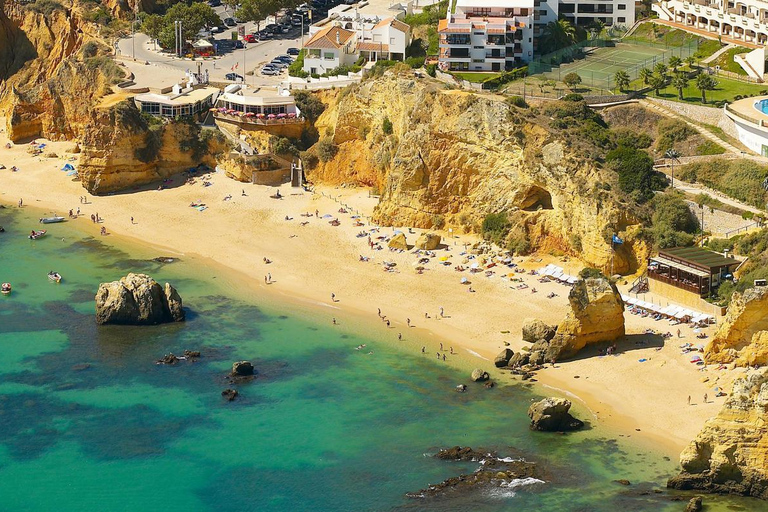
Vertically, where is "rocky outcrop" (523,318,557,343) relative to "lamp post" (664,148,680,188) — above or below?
below

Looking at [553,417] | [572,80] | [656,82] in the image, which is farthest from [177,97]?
[553,417]

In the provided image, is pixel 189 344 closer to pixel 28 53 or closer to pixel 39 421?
pixel 39 421

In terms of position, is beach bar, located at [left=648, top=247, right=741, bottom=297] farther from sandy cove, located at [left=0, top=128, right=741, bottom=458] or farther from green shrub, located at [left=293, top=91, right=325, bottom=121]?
green shrub, located at [left=293, top=91, right=325, bottom=121]

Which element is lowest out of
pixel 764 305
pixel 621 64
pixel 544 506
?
pixel 544 506

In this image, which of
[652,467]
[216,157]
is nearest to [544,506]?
[652,467]

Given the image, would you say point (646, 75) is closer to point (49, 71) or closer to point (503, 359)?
point (503, 359)

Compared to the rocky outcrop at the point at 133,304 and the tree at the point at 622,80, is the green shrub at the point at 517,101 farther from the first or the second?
the rocky outcrop at the point at 133,304

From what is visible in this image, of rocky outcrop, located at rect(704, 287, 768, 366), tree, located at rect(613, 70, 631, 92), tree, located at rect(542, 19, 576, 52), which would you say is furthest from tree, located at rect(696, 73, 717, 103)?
rocky outcrop, located at rect(704, 287, 768, 366)
